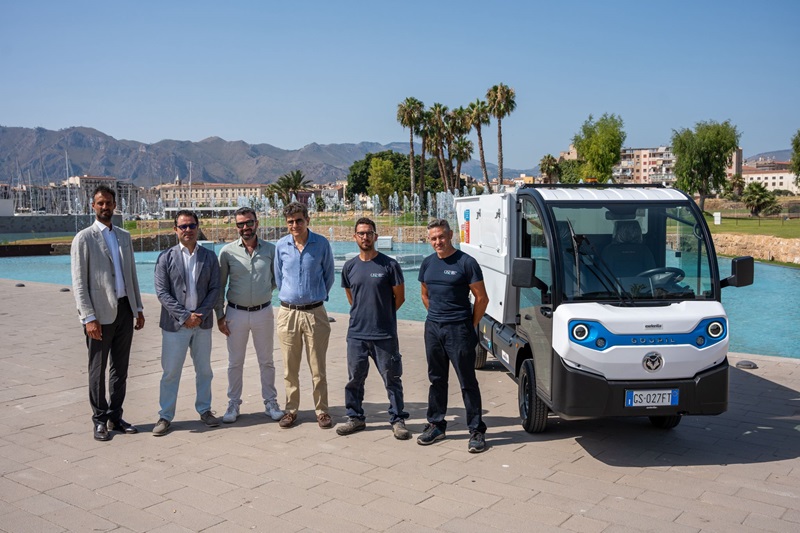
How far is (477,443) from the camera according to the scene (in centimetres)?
632

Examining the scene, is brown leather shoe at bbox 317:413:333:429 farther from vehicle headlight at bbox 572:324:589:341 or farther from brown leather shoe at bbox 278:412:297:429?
vehicle headlight at bbox 572:324:589:341

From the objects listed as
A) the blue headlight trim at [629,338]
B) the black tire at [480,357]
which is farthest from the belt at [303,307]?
the black tire at [480,357]

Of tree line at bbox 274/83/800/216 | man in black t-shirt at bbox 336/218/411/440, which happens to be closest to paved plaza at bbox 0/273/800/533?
man in black t-shirt at bbox 336/218/411/440

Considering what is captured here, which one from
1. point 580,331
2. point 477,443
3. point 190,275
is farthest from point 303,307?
point 580,331

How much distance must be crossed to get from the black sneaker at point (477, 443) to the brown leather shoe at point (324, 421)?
1478 mm

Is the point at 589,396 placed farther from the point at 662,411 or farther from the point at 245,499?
the point at 245,499

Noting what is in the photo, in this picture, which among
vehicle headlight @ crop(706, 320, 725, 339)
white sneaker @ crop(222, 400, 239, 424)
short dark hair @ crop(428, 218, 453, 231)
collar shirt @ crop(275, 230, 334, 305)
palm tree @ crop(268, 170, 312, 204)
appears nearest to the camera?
vehicle headlight @ crop(706, 320, 725, 339)

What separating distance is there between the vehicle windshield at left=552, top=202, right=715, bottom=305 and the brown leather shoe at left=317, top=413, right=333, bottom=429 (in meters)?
2.62

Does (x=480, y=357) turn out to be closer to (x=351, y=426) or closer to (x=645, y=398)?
(x=351, y=426)

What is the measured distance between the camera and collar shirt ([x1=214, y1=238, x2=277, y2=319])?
7035 mm

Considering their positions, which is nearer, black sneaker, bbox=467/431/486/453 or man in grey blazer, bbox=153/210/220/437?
black sneaker, bbox=467/431/486/453

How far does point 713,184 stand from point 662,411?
63.9 m

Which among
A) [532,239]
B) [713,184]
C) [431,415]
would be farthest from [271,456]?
[713,184]

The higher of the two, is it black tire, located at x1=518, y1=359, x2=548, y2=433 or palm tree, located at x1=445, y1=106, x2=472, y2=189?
palm tree, located at x1=445, y1=106, x2=472, y2=189
